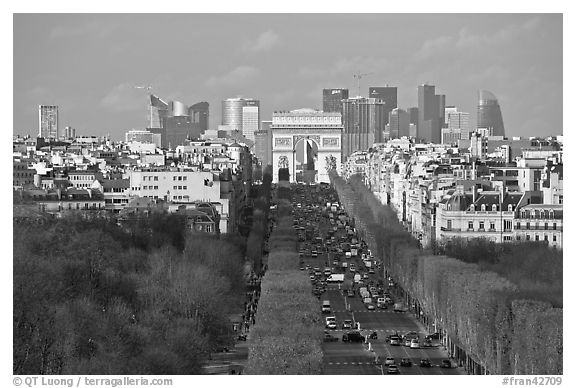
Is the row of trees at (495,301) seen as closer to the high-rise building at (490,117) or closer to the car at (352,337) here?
the car at (352,337)

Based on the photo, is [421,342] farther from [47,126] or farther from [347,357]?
[47,126]

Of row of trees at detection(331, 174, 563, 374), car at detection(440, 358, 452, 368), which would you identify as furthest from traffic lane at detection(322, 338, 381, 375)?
row of trees at detection(331, 174, 563, 374)

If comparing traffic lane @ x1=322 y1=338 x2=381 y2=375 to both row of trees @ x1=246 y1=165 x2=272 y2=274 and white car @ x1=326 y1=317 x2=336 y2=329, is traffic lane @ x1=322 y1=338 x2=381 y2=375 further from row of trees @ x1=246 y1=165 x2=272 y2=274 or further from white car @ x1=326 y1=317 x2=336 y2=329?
row of trees @ x1=246 y1=165 x2=272 y2=274

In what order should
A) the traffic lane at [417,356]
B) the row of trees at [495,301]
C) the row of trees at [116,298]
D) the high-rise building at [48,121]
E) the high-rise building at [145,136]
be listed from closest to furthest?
1. the row of trees at [116,298]
2. the row of trees at [495,301]
3. the traffic lane at [417,356]
4. the high-rise building at [48,121]
5. the high-rise building at [145,136]

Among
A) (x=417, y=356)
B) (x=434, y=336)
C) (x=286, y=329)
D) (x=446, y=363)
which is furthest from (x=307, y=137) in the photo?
(x=286, y=329)

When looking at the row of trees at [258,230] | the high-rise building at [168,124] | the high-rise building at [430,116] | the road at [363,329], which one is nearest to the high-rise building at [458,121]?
the high-rise building at [430,116]
